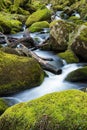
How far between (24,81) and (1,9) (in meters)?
23.4

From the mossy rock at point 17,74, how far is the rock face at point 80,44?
3.24m

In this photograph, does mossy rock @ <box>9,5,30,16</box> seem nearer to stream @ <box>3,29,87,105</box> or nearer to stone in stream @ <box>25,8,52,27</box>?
stone in stream @ <box>25,8,52,27</box>

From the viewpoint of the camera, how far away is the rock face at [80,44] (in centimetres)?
1345

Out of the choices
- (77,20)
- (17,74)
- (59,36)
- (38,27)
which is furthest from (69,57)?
(77,20)

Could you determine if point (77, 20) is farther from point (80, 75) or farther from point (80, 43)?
point (80, 75)

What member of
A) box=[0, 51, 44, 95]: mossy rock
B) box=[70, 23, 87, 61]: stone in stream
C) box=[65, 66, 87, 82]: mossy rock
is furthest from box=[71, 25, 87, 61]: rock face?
box=[0, 51, 44, 95]: mossy rock

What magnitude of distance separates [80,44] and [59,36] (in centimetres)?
211

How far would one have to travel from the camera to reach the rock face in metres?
13.4

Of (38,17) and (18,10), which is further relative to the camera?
(18,10)

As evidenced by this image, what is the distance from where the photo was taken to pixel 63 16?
30766mm

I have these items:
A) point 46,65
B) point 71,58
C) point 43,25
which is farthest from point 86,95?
point 43,25

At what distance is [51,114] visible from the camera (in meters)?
5.00

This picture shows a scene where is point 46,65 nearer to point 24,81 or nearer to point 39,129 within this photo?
point 24,81

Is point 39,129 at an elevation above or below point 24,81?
above
